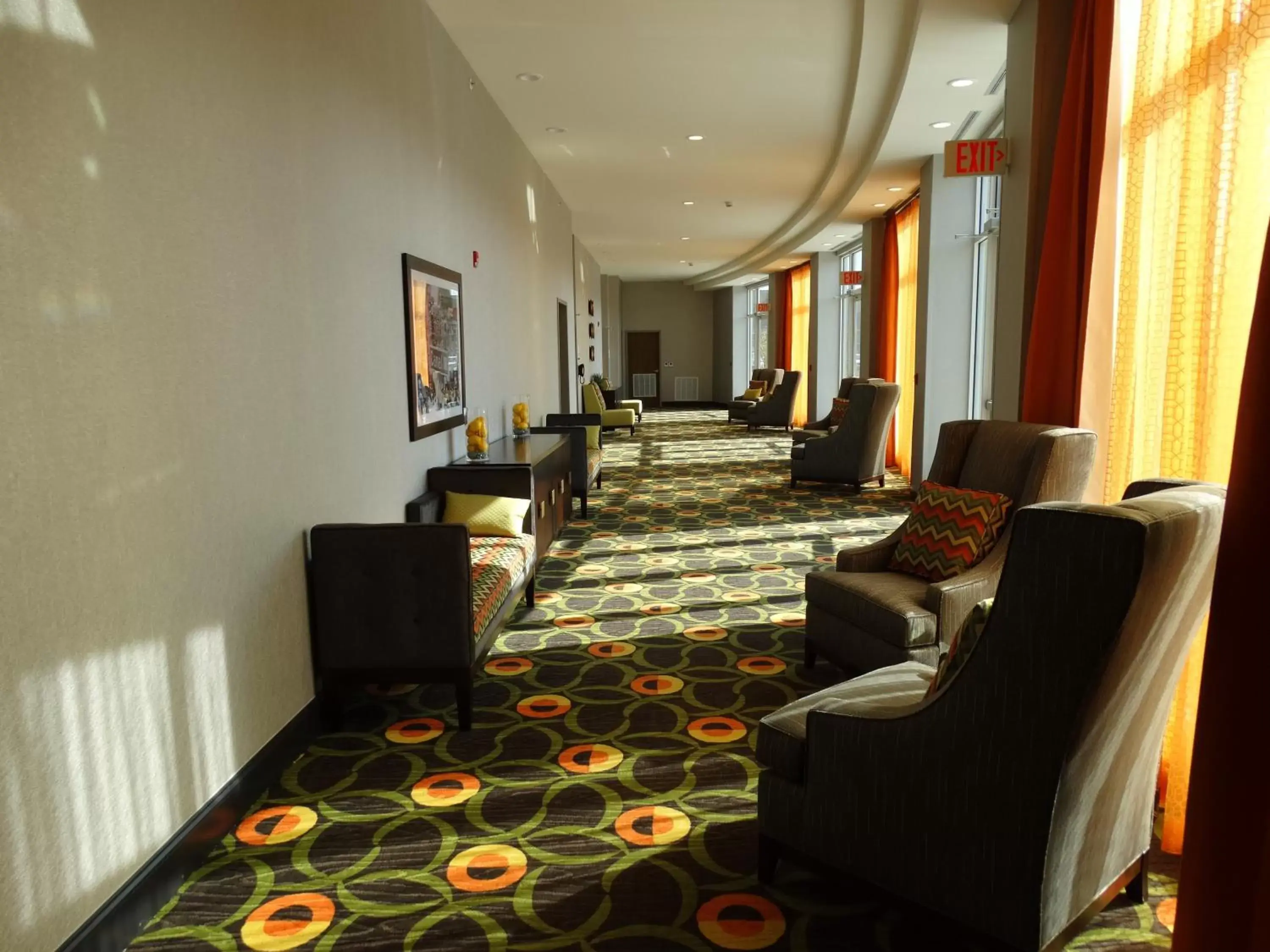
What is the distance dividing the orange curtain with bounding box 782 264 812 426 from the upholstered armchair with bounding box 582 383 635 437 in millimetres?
3084

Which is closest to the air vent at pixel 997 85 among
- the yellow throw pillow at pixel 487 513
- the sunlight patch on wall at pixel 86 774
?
the yellow throw pillow at pixel 487 513

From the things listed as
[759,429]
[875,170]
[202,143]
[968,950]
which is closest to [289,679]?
[202,143]

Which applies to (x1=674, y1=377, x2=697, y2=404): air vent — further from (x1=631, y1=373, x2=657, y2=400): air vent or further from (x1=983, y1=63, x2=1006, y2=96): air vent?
(x1=983, y1=63, x2=1006, y2=96): air vent

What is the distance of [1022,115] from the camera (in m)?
4.28

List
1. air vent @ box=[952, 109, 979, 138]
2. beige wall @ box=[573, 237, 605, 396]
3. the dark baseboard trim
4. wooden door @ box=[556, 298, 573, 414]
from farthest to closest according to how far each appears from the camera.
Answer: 1. beige wall @ box=[573, 237, 605, 396]
2. wooden door @ box=[556, 298, 573, 414]
3. air vent @ box=[952, 109, 979, 138]
4. the dark baseboard trim

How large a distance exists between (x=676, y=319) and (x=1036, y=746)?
67.7ft

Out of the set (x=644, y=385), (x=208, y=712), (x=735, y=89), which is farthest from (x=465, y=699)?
(x=644, y=385)

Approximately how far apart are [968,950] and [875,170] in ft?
24.0

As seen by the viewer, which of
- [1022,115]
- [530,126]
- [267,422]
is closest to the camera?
[267,422]

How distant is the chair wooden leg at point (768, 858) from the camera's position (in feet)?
7.35

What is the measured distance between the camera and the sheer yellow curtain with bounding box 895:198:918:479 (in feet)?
30.2

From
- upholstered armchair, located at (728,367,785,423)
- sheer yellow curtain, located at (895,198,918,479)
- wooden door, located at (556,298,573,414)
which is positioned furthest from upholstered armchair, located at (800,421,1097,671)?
upholstered armchair, located at (728,367,785,423)

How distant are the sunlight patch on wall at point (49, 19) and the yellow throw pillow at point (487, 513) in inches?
108

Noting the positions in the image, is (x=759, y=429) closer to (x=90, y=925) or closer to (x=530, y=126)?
(x=530, y=126)
